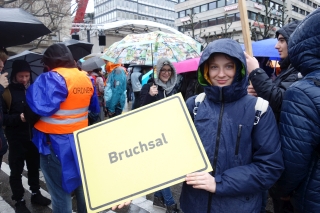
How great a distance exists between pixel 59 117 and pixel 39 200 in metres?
1.88

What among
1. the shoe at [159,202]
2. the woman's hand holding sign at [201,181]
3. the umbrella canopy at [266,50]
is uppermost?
the umbrella canopy at [266,50]

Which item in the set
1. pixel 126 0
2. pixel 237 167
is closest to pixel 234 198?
pixel 237 167

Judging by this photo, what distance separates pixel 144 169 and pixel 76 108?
130 centimetres

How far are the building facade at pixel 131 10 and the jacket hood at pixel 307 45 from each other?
72.1 meters

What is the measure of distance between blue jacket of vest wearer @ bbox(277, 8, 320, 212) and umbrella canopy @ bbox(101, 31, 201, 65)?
2.24 metres

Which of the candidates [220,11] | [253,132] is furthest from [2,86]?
[220,11]

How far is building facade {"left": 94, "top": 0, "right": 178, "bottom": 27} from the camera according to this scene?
236 feet

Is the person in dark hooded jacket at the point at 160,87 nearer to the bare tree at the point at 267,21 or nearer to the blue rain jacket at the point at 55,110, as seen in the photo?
the blue rain jacket at the point at 55,110

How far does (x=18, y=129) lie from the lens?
3270 mm

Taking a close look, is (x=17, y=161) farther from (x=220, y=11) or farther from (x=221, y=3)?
(x=221, y=3)

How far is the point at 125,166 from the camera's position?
55.0 inches

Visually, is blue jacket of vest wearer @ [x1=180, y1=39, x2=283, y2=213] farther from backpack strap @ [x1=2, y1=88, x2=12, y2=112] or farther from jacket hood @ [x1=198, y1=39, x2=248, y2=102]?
backpack strap @ [x1=2, y1=88, x2=12, y2=112]

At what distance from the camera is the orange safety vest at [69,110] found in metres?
2.32

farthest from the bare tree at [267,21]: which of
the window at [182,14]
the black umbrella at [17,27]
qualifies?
the window at [182,14]
